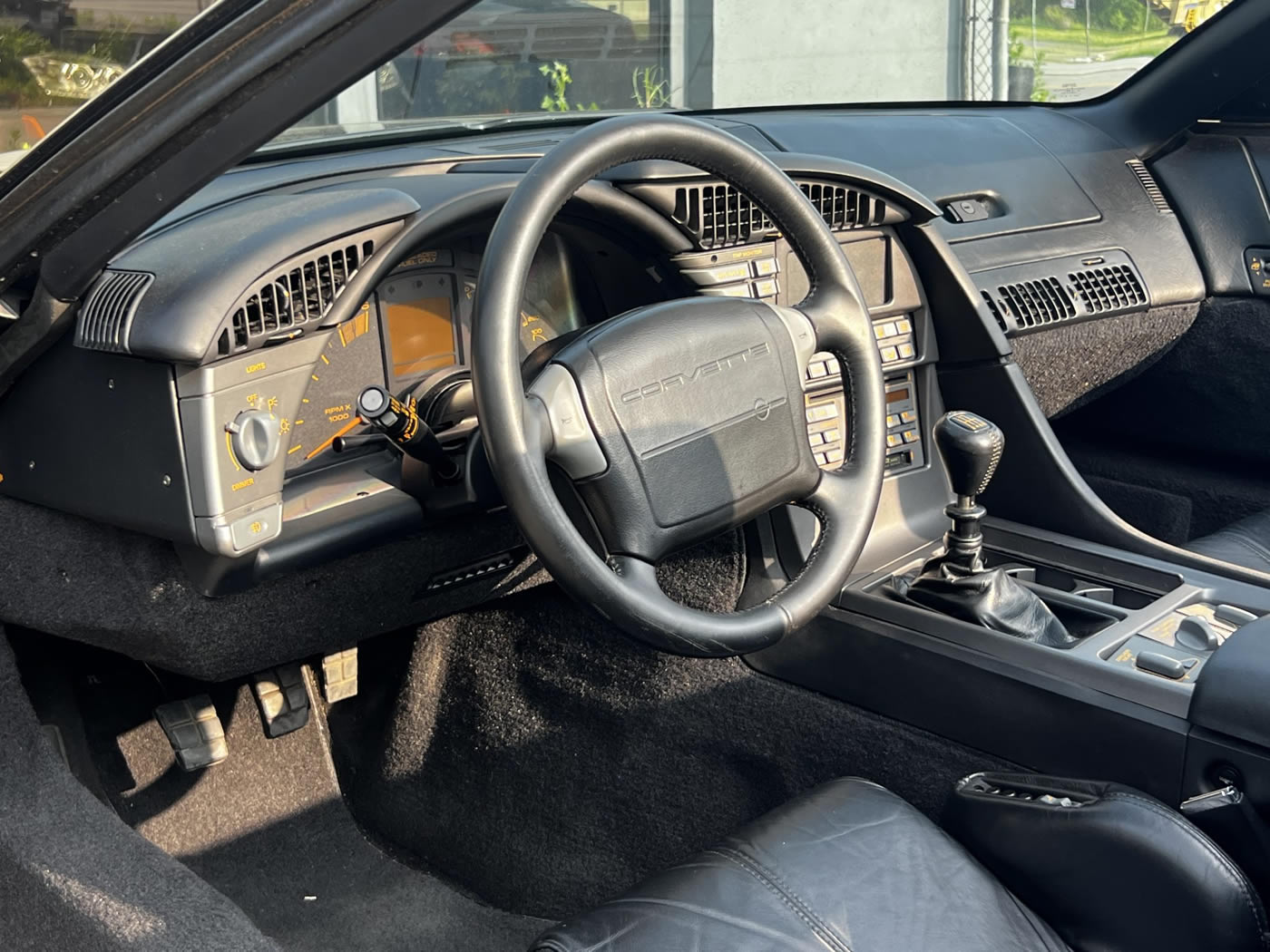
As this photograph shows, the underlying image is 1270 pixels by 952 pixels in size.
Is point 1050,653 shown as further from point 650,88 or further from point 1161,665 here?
point 650,88

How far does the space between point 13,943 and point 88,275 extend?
907 mm

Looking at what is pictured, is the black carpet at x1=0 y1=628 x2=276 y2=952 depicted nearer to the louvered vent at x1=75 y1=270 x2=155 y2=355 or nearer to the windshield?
the louvered vent at x1=75 y1=270 x2=155 y2=355

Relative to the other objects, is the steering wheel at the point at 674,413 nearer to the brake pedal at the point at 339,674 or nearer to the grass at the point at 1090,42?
the brake pedal at the point at 339,674

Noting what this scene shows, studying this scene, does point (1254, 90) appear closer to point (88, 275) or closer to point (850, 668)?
point (850, 668)

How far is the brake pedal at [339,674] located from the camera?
83.5 inches

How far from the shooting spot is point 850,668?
1.66m

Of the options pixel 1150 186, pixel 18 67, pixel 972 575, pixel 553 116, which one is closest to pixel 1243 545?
pixel 972 575

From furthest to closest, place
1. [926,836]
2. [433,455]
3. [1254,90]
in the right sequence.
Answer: [1254,90] < [433,455] < [926,836]

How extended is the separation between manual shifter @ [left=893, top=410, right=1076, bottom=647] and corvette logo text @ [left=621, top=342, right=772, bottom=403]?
37 cm

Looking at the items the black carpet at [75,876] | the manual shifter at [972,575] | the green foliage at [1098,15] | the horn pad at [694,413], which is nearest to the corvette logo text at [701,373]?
the horn pad at [694,413]

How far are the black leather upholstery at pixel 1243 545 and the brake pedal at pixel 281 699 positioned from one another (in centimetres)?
139

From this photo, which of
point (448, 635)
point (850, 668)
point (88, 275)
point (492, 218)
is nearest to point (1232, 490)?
point (850, 668)

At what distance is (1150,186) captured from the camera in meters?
2.71

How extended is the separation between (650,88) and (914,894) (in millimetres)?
2286
